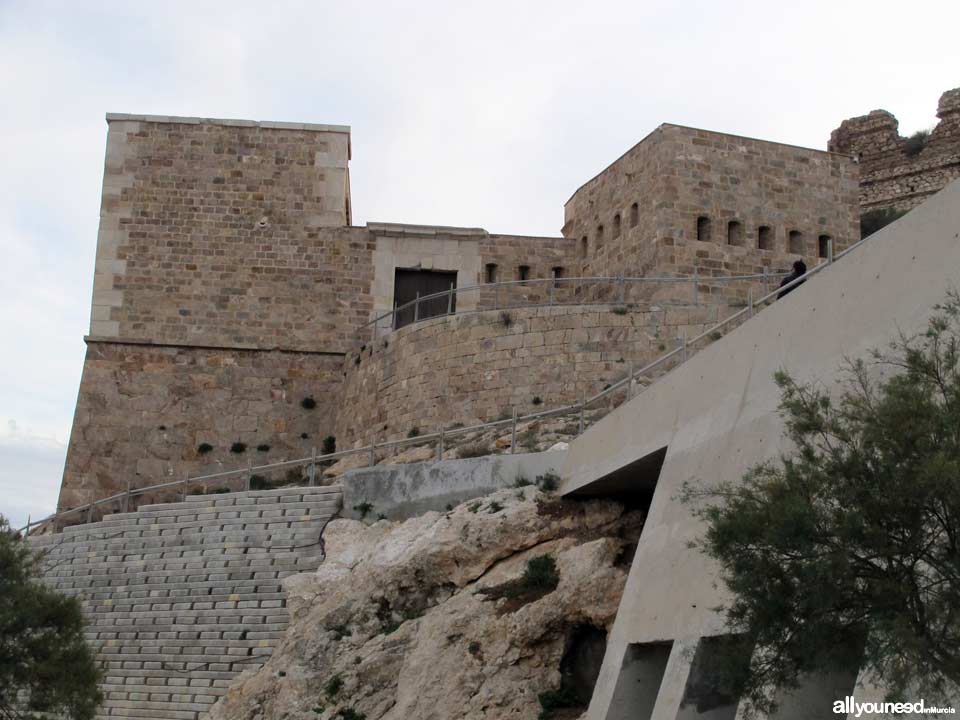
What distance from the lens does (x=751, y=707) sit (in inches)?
344

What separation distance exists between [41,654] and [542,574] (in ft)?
16.1

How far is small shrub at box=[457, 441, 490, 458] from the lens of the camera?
1789cm

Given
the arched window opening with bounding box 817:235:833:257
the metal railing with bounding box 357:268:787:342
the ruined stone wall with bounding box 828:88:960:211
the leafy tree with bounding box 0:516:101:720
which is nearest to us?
the leafy tree with bounding box 0:516:101:720

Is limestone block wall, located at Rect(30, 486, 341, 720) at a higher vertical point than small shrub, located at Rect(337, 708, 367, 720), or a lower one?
higher

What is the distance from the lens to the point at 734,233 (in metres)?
23.0

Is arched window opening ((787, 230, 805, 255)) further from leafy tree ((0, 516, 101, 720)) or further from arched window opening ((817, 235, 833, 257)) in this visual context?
leafy tree ((0, 516, 101, 720))

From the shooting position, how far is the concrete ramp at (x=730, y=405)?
9117 mm

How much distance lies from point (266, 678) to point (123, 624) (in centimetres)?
310

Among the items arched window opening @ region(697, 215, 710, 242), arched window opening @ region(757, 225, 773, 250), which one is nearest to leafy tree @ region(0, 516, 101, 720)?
arched window opening @ region(697, 215, 710, 242)

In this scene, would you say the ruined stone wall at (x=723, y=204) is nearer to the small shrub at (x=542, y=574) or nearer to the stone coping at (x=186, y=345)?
the stone coping at (x=186, y=345)

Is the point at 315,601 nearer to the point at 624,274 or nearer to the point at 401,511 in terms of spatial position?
the point at 401,511

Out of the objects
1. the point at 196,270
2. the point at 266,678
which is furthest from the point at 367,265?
the point at 266,678

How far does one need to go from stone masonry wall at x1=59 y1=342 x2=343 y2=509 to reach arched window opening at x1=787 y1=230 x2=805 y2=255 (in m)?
8.25

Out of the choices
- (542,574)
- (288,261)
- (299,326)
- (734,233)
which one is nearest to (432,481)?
(542,574)
